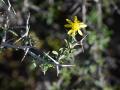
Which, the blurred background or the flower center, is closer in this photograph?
the flower center

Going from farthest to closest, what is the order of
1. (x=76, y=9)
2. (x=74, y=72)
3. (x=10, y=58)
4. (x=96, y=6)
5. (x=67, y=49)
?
(x=10, y=58), (x=76, y=9), (x=96, y=6), (x=74, y=72), (x=67, y=49)

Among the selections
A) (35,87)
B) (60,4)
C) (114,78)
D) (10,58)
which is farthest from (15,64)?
(114,78)

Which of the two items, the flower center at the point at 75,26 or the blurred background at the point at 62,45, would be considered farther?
the blurred background at the point at 62,45

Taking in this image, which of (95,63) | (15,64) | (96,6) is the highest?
(96,6)

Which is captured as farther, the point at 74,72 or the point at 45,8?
the point at 45,8

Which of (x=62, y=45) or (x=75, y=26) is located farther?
(x=62, y=45)

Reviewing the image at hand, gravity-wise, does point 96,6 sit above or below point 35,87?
above

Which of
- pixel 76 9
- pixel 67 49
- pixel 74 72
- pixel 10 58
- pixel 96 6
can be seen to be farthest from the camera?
pixel 10 58

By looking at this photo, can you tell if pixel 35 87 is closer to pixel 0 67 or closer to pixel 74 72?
pixel 0 67
